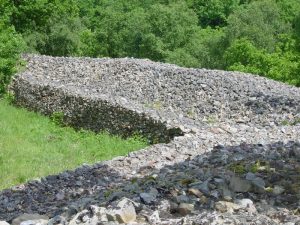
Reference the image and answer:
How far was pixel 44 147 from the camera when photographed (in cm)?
1356

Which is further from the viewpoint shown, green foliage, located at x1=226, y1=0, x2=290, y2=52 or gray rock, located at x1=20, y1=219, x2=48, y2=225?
green foliage, located at x1=226, y1=0, x2=290, y2=52

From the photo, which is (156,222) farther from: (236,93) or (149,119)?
(236,93)

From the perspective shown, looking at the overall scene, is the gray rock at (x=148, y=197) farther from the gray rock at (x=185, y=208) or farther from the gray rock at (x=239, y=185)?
the gray rock at (x=239, y=185)

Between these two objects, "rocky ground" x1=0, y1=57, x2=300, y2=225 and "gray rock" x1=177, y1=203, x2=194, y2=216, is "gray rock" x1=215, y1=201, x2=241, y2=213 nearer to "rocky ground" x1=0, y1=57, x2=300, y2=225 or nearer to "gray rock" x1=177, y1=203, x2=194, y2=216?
"rocky ground" x1=0, y1=57, x2=300, y2=225

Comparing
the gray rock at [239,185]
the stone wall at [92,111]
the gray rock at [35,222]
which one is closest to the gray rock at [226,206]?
the gray rock at [239,185]

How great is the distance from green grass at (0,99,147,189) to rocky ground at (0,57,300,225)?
155 centimetres

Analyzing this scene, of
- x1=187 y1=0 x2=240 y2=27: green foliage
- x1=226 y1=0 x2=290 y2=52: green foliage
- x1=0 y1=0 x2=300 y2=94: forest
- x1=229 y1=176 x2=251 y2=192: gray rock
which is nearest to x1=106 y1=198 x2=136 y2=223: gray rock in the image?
x1=229 y1=176 x2=251 y2=192: gray rock

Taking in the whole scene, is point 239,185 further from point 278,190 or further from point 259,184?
point 278,190

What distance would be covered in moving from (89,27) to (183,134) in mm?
41333

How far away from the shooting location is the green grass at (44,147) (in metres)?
11.6

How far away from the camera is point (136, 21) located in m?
40.2

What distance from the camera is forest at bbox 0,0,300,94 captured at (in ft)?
104

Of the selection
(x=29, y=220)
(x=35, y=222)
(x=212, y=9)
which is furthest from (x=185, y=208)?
(x=212, y=9)

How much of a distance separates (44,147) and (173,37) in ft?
92.3
